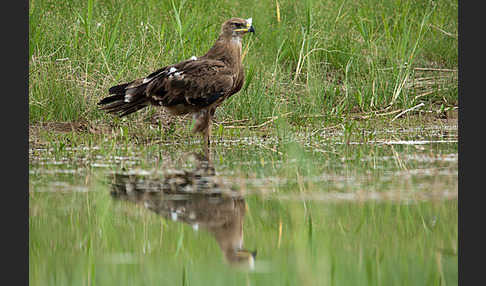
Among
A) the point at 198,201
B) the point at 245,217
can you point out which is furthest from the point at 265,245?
the point at 198,201

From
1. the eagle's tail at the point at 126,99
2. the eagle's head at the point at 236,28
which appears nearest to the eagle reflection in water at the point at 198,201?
the eagle's tail at the point at 126,99

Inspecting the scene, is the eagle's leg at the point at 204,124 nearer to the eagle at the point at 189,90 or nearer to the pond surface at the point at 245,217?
the eagle at the point at 189,90

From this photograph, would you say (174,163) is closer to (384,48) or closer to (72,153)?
(72,153)

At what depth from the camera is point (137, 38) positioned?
9125mm

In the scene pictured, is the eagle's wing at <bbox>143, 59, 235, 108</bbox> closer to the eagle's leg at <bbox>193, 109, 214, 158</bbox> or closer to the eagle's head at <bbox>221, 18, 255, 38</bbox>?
the eagle's leg at <bbox>193, 109, 214, 158</bbox>

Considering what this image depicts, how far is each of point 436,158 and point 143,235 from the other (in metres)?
2.89

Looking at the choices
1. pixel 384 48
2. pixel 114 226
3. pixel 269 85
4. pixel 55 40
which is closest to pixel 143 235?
pixel 114 226

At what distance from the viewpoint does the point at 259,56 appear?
9.62 m

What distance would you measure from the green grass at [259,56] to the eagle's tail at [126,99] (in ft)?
2.57

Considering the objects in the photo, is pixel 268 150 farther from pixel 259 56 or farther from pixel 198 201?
pixel 259 56

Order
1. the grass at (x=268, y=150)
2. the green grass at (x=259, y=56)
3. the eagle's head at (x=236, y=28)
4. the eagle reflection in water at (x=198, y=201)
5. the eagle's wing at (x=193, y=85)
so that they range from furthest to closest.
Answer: the green grass at (x=259, y=56)
the eagle's head at (x=236, y=28)
the eagle's wing at (x=193, y=85)
the eagle reflection in water at (x=198, y=201)
the grass at (x=268, y=150)

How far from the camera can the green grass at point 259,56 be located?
8.00 meters

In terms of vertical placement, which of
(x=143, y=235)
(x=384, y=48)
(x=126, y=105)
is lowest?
(x=143, y=235)

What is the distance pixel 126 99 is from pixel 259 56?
3.07m
